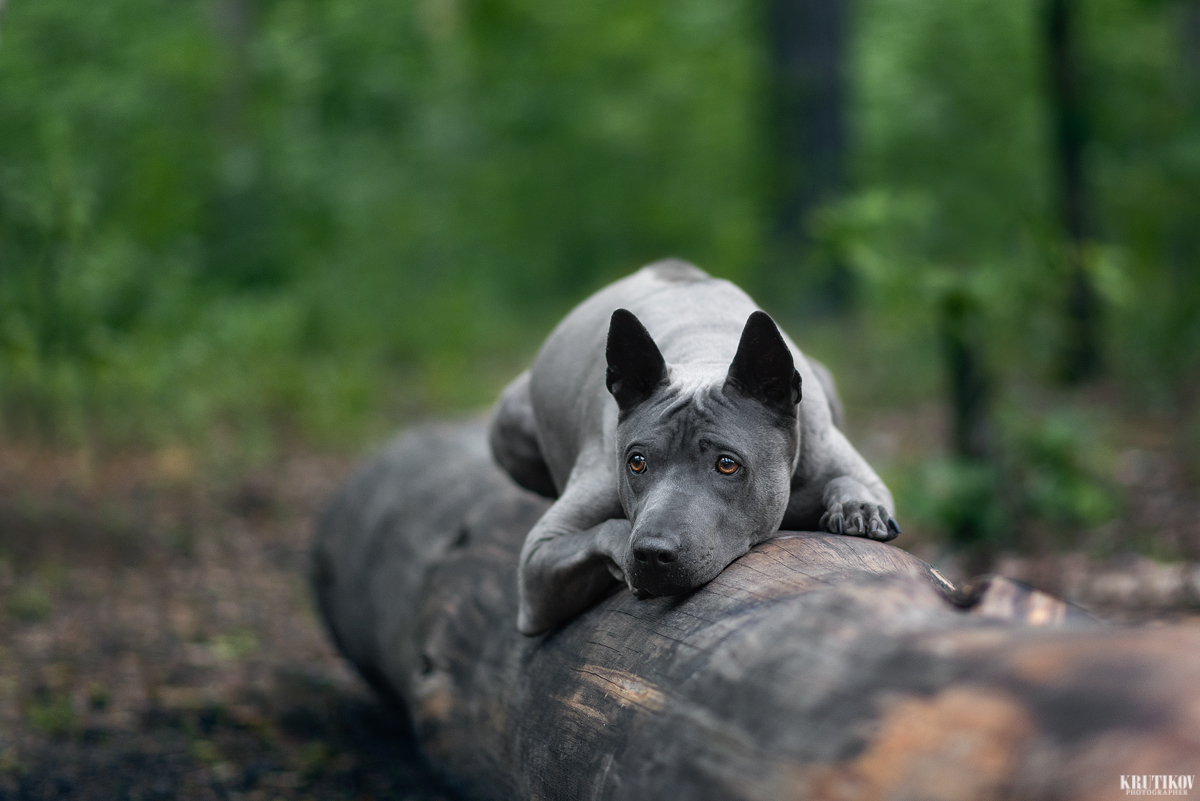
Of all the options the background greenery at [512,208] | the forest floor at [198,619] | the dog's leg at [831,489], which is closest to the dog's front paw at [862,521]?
the dog's leg at [831,489]

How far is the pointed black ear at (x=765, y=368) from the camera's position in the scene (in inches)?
108

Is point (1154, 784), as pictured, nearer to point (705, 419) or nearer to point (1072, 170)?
point (705, 419)

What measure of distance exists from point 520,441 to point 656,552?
1.66 m

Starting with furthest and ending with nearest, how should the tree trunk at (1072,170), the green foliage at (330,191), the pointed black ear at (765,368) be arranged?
the tree trunk at (1072,170)
the green foliage at (330,191)
the pointed black ear at (765,368)

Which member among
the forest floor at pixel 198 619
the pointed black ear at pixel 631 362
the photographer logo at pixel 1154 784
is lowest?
the forest floor at pixel 198 619

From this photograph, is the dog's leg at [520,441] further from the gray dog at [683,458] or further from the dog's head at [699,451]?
the dog's head at [699,451]

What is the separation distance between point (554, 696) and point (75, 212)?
17.8ft

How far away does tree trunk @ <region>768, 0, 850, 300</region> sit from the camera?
1269 centimetres

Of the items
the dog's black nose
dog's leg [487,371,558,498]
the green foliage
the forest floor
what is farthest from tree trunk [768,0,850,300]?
the dog's black nose

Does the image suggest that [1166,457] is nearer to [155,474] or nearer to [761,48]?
[155,474]

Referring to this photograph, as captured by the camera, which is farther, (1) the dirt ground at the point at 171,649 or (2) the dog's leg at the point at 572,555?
(1) the dirt ground at the point at 171,649

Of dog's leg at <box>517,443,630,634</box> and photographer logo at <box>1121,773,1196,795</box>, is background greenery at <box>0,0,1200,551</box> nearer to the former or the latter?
dog's leg at <box>517,443,630,634</box>

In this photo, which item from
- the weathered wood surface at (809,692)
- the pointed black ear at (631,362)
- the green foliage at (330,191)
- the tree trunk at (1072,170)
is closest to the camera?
the weathered wood surface at (809,692)

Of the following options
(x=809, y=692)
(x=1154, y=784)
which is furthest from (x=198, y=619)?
(x=1154, y=784)
